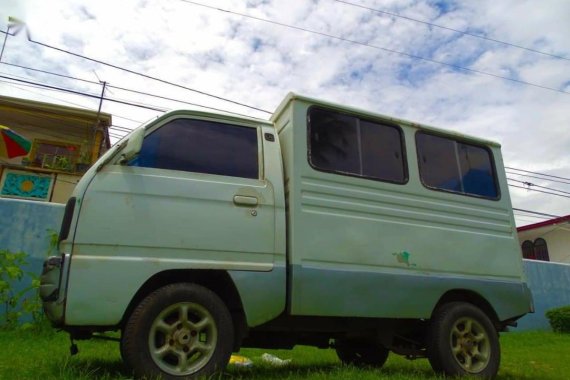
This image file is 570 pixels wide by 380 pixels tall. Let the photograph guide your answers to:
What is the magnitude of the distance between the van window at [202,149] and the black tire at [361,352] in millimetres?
2836

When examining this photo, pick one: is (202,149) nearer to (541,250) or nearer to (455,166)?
(455,166)

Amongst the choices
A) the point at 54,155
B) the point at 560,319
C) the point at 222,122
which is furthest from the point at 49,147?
the point at 560,319

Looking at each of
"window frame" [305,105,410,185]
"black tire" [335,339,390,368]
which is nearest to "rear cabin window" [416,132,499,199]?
"window frame" [305,105,410,185]

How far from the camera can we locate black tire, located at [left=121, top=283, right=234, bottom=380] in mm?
3203

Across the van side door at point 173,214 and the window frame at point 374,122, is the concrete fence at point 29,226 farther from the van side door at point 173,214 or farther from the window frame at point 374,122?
the window frame at point 374,122

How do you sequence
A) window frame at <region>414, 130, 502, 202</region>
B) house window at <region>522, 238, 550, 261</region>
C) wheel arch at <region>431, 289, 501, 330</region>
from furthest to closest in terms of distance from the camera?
house window at <region>522, 238, 550, 261</region> < window frame at <region>414, 130, 502, 202</region> < wheel arch at <region>431, 289, 501, 330</region>

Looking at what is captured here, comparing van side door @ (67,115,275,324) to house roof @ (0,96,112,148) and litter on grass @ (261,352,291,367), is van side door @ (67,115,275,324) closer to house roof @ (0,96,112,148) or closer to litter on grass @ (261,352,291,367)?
litter on grass @ (261,352,291,367)

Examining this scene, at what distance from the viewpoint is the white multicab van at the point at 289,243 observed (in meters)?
3.35

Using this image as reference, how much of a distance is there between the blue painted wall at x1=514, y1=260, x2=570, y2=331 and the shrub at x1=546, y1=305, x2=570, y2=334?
1.33ft

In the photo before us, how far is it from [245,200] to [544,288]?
12.3m

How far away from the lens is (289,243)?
156 inches

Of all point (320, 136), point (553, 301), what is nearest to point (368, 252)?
point (320, 136)

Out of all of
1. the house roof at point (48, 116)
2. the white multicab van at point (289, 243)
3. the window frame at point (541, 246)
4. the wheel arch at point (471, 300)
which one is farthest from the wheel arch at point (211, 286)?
the window frame at point (541, 246)

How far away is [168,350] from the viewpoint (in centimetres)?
Answer: 333
